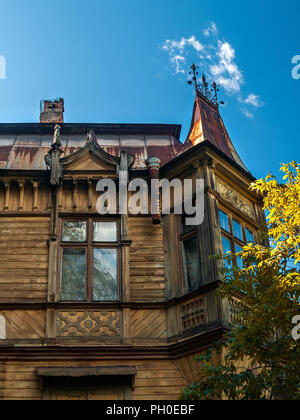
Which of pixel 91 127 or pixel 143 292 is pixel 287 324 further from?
pixel 91 127

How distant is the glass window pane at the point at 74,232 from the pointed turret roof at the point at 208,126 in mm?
3831

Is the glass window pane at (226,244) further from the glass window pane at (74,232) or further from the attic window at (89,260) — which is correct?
the glass window pane at (74,232)

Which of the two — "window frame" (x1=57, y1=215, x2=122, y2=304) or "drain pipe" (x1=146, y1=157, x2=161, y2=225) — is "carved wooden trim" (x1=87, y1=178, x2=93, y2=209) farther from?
"drain pipe" (x1=146, y1=157, x2=161, y2=225)

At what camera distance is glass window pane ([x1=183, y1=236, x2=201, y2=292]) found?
592 inches

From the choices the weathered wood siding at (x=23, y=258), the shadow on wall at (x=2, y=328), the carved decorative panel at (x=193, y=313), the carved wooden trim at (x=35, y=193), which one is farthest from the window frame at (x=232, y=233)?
the shadow on wall at (x=2, y=328)

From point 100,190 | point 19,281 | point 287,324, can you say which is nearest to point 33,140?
point 100,190

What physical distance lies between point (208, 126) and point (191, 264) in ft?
15.2

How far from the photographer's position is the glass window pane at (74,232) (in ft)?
52.1

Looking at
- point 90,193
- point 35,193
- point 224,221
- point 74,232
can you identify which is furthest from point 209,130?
A: point 35,193

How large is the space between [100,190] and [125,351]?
441 cm

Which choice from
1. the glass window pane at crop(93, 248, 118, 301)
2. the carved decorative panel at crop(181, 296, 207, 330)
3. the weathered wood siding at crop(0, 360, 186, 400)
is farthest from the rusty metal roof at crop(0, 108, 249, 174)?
the weathered wood siding at crop(0, 360, 186, 400)

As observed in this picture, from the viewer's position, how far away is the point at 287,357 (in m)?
10.3
